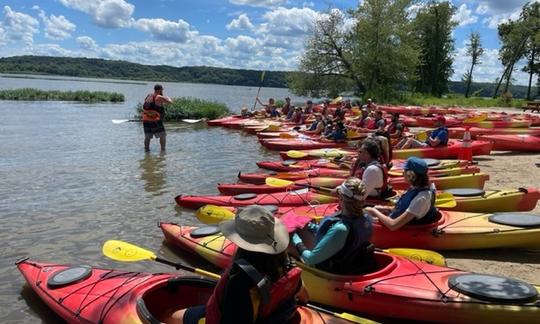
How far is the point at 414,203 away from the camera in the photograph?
5.43 meters

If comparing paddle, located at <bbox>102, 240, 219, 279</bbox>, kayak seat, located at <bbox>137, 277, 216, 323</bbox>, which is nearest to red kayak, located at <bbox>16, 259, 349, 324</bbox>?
kayak seat, located at <bbox>137, 277, 216, 323</bbox>

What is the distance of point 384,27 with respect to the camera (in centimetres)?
3412

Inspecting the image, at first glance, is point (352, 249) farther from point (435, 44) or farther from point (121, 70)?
point (121, 70)

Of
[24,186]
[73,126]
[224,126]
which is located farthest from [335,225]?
[73,126]

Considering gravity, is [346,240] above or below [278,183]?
above

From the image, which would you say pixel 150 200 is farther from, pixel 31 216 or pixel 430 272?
pixel 430 272

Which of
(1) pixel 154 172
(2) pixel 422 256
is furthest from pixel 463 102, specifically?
(2) pixel 422 256

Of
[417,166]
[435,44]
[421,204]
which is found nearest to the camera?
[417,166]

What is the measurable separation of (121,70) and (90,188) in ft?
459

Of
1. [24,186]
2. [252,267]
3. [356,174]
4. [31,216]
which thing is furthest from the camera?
[24,186]

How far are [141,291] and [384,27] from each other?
33058 millimetres

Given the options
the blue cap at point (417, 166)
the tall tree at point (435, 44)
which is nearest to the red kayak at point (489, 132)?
the blue cap at point (417, 166)

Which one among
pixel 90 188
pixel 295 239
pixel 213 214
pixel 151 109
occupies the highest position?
pixel 151 109

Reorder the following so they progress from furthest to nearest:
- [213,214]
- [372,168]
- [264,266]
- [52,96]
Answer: [52,96] → [213,214] → [372,168] → [264,266]
